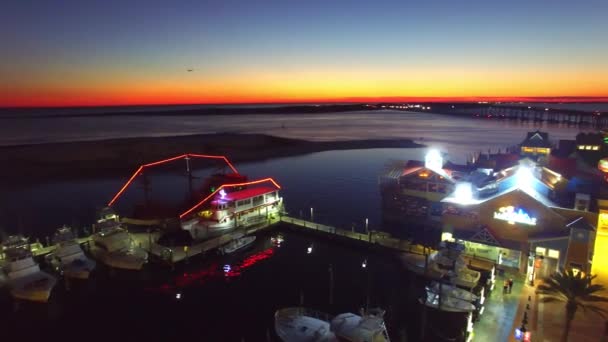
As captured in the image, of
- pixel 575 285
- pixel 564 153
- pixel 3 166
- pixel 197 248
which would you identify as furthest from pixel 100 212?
pixel 564 153

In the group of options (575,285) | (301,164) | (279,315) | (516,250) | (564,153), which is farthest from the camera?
(301,164)

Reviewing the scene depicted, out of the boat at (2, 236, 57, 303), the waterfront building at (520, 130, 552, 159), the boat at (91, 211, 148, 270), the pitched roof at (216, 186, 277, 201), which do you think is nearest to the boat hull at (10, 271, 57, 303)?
the boat at (2, 236, 57, 303)

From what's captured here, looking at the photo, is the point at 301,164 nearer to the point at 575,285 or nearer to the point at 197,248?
the point at 197,248

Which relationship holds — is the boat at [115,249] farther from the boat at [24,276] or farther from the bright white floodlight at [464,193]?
the bright white floodlight at [464,193]

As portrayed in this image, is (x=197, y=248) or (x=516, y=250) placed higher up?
(x=516, y=250)

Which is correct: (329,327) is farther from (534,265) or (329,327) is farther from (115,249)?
(115,249)

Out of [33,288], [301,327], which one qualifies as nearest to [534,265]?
[301,327]

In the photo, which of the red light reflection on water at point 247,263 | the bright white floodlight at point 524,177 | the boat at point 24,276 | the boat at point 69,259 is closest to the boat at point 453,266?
the bright white floodlight at point 524,177
